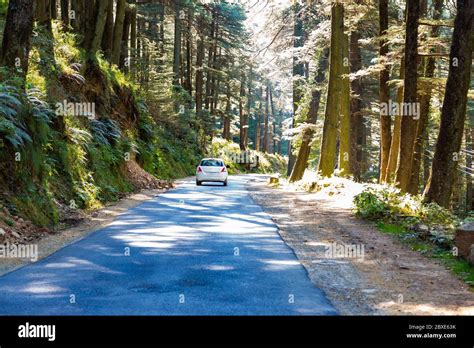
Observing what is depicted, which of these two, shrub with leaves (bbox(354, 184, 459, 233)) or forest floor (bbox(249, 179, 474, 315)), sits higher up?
shrub with leaves (bbox(354, 184, 459, 233))

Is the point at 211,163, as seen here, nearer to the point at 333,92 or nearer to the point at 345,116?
the point at 345,116

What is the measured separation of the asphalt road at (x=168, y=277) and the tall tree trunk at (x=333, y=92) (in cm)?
1320

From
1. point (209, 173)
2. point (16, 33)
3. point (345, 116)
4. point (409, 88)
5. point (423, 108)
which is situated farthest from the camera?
point (209, 173)

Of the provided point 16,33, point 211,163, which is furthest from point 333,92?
point 16,33

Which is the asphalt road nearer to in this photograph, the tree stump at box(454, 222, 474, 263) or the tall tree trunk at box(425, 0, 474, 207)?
the tree stump at box(454, 222, 474, 263)

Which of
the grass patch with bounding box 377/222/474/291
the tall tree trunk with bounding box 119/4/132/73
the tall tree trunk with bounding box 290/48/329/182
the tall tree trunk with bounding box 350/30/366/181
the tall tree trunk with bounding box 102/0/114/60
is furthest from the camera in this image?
the tall tree trunk with bounding box 119/4/132/73

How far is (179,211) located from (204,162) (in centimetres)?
1466

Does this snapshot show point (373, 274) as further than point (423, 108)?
No

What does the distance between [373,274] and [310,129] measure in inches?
863

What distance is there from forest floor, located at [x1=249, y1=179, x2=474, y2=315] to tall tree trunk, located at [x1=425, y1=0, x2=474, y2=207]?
263 centimetres

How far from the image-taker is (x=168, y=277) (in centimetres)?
745

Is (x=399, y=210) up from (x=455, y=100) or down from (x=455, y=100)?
down

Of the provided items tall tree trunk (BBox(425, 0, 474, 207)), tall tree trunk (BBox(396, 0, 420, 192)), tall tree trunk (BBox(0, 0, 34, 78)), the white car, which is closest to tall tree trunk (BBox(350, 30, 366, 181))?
the white car

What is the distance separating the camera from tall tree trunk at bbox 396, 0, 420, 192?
16.9 meters
